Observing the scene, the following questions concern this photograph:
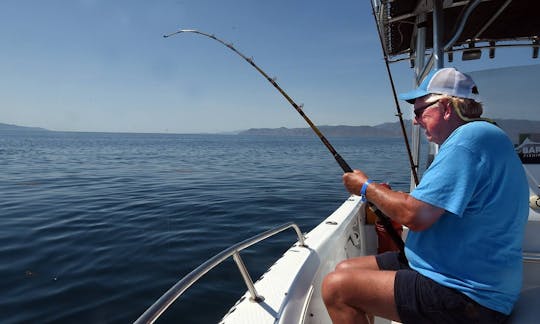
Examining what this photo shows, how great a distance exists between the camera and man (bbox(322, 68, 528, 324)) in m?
1.41

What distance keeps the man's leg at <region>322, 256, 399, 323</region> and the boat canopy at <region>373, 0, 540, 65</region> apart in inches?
129

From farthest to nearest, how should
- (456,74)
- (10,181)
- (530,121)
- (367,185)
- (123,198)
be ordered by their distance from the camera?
(10,181), (123,198), (530,121), (367,185), (456,74)

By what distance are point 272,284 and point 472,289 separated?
54.4 inches

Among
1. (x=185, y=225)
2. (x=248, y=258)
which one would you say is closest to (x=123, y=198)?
(x=185, y=225)

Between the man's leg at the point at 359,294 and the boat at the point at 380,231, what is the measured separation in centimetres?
41

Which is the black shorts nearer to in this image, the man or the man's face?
the man

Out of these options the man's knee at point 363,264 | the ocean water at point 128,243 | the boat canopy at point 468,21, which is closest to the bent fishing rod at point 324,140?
the man's knee at point 363,264

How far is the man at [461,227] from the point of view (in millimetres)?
1407

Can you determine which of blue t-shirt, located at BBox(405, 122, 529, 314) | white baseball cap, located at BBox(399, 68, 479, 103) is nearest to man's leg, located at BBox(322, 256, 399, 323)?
blue t-shirt, located at BBox(405, 122, 529, 314)

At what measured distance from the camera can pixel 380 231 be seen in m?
3.92

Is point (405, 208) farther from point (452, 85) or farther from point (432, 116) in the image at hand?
point (452, 85)

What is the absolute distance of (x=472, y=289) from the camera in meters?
1.46

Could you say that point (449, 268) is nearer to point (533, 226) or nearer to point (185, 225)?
point (533, 226)

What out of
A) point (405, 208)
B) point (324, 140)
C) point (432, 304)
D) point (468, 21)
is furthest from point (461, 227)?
point (468, 21)
